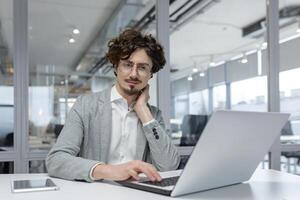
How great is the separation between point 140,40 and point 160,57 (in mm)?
132

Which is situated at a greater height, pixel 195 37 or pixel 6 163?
pixel 195 37

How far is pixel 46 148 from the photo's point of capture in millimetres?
2484

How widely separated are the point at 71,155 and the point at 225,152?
52 centimetres

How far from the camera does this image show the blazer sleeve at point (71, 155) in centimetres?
101

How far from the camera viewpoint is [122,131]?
1.40m

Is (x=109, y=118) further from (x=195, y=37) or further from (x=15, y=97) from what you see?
(x=195, y=37)

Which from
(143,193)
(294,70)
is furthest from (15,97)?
(294,70)

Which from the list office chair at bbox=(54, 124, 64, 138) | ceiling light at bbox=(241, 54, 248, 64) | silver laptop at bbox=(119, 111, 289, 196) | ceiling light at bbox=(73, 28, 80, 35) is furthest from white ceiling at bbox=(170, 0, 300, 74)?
silver laptop at bbox=(119, 111, 289, 196)

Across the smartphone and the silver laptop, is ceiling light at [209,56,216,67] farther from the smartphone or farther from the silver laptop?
the smartphone

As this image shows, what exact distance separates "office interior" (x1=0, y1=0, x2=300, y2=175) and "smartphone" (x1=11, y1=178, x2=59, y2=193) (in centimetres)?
122

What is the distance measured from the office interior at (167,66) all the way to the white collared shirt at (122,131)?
0.75m

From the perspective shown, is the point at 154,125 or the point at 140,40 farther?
the point at 140,40

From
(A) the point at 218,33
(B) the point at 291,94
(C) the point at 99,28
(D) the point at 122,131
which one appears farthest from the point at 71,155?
(A) the point at 218,33

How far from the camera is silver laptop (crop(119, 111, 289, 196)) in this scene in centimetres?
75
